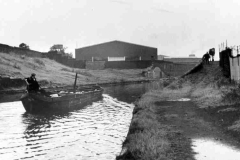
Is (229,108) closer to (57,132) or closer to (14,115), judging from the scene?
(57,132)

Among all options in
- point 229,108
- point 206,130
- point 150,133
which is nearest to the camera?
point 150,133

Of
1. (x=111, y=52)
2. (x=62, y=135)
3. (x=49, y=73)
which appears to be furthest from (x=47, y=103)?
(x=111, y=52)

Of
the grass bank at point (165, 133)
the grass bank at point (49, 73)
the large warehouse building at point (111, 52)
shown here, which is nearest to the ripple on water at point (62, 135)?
the grass bank at point (165, 133)

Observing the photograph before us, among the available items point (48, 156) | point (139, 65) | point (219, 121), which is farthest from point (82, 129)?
point (139, 65)

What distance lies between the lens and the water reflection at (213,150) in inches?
249

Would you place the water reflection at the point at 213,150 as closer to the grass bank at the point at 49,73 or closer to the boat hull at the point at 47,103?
the boat hull at the point at 47,103

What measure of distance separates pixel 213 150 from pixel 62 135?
659 centimetres

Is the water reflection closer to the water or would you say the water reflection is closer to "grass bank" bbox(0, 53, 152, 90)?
the water

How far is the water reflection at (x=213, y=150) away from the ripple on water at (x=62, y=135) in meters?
2.68

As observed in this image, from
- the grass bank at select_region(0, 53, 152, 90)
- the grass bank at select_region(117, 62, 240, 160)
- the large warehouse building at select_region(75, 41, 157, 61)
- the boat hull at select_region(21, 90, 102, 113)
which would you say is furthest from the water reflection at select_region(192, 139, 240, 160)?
the large warehouse building at select_region(75, 41, 157, 61)

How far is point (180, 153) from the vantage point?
6664mm

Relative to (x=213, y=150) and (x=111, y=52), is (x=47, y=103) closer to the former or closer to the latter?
(x=213, y=150)

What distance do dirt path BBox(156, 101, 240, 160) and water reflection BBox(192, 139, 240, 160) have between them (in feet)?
0.33

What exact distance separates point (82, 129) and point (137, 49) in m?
49.0
